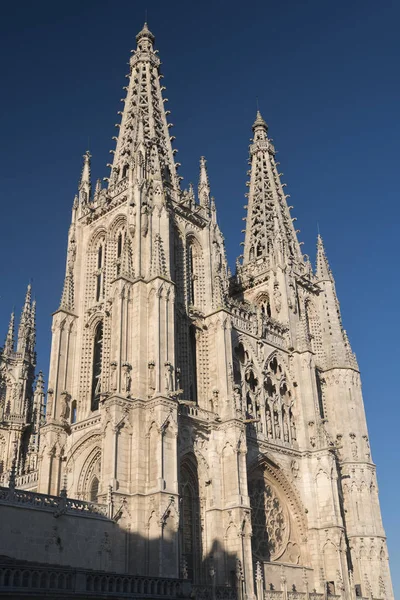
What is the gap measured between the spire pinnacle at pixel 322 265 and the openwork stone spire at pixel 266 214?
1719mm

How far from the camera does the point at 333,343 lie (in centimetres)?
4725

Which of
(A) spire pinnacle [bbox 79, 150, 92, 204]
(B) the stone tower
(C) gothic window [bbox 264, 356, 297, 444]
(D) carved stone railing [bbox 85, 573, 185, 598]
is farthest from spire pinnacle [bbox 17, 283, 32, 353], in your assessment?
(D) carved stone railing [bbox 85, 573, 185, 598]

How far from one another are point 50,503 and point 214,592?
26.2 feet

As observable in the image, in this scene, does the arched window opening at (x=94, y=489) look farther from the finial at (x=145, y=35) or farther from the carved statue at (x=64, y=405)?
the finial at (x=145, y=35)

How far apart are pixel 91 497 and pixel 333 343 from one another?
21.9 m

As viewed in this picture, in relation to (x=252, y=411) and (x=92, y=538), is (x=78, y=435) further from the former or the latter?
(x=252, y=411)

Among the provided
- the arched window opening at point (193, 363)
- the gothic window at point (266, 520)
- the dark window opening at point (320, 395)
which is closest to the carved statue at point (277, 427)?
the gothic window at point (266, 520)

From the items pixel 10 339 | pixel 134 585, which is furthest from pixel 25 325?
pixel 134 585

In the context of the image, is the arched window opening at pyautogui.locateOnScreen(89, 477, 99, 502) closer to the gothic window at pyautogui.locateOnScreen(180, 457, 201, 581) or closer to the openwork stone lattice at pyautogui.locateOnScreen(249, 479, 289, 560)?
the gothic window at pyautogui.locateOnScreen(180, 457, 201, 581)

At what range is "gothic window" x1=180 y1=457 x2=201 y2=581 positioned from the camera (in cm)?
3050

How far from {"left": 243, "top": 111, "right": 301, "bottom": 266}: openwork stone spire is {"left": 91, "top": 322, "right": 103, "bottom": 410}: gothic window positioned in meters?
15.1

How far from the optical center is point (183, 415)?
3216 centimetres

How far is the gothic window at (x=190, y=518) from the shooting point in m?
30.5

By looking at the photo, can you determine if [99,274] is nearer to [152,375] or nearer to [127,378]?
[127,378]
